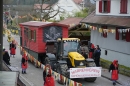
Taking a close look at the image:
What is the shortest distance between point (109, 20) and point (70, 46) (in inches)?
299

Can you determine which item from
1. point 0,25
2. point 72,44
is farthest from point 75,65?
point 0,25

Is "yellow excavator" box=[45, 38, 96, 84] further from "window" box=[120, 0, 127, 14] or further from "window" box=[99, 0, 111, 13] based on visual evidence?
Result: "window" box=[99, 0, 111, 13]

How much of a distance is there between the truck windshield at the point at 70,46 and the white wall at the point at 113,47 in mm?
5567

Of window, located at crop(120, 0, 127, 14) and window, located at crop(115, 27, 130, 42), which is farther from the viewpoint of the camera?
window, located at crop(120, 0, 127, 14)

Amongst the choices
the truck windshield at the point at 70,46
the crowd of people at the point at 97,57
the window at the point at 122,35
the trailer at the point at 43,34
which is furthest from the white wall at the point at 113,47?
the truck windshield at the point at 70,46

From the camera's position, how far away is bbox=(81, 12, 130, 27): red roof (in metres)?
23.1

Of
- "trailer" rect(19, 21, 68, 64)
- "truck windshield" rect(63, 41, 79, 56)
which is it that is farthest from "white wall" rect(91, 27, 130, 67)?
"truck windshield" rect(63, 41, 79, 56)

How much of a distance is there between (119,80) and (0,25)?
30.1 feet

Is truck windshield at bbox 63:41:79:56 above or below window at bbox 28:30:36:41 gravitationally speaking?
below

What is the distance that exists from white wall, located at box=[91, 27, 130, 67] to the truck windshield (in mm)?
5567

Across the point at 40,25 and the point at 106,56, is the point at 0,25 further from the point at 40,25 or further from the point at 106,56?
the point at 106,56

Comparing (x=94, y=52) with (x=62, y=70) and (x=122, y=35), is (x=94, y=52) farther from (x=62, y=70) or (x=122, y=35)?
(x=62, y=70)

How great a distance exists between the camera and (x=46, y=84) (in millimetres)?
15180

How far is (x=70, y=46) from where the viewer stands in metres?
19.3
